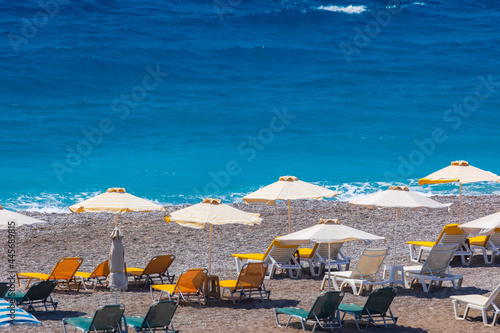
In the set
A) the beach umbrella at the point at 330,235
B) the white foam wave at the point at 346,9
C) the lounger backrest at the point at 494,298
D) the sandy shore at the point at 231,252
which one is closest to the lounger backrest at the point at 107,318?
the sandy shore at the point at 231,252

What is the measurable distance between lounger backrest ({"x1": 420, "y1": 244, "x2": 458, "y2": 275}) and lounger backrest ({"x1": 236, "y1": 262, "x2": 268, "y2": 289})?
97.3 inches

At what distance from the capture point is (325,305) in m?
7.88

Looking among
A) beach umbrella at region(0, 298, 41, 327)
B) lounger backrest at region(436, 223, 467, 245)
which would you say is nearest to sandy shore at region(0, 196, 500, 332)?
beach umbrella at region(0, 298, 41, 327)

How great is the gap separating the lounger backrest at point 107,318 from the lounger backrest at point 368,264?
150 inches

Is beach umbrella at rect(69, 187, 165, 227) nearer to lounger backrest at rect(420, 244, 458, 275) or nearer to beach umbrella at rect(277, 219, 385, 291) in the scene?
beach umbrella at rect(277, 219, 385, 291)

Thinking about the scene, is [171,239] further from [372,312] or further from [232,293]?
[372,312]

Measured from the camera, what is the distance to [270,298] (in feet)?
31.6

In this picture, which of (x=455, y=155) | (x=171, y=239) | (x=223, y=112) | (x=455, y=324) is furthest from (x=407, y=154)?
(x=455, y=324)

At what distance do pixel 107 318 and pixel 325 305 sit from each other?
2495mm

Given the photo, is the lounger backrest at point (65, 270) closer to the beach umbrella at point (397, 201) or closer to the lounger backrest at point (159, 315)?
the lounger backrest at point (159, 315)

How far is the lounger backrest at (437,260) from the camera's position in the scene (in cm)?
1003

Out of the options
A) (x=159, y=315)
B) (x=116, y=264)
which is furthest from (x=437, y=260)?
(x=116, y=264)

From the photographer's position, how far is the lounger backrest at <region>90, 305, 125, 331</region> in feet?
23.5

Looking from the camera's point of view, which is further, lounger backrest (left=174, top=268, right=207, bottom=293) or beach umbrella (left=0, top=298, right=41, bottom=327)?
lounger backrest (left=174, top=268, right=207, bottom=293)
